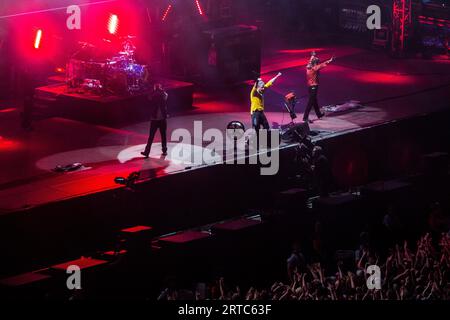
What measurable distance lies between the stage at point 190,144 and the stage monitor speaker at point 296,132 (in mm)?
442

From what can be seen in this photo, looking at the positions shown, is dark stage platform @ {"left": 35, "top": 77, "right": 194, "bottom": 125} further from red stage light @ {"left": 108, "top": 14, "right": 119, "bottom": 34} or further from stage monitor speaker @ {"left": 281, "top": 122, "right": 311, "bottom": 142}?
stage monitor speaker @ {"left": 281, "top": 122, "right": 311, "bottom": 142}

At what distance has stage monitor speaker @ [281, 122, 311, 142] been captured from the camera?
26.2m

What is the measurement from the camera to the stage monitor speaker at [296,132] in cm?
2625

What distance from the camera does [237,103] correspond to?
3180 centimetres

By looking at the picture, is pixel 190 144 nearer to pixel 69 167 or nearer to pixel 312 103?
pixel 69 167

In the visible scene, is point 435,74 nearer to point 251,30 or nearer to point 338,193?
point 251,30

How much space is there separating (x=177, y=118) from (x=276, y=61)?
8.25 m

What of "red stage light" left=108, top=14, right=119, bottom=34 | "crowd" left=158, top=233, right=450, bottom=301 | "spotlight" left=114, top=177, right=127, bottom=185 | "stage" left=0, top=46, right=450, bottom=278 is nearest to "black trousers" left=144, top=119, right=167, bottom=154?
"stage" left=0, top=46, right=450, bottom=278

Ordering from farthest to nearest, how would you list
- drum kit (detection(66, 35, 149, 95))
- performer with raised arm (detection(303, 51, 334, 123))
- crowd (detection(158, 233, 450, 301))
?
drum kit (detection(66, 35, 149, 95)) → performer with raised arm (detection(303, 51, 334, 123)) → crowd (detection(158, 233, 450, 301))

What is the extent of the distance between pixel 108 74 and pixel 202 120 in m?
2.84

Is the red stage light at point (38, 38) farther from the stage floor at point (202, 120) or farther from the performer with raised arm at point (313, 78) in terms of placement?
the performer with raised arm at point (313, 78)

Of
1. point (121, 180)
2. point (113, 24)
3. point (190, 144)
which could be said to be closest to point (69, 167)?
point (121, 180)

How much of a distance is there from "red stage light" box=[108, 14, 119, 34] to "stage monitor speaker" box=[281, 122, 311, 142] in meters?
8.27
